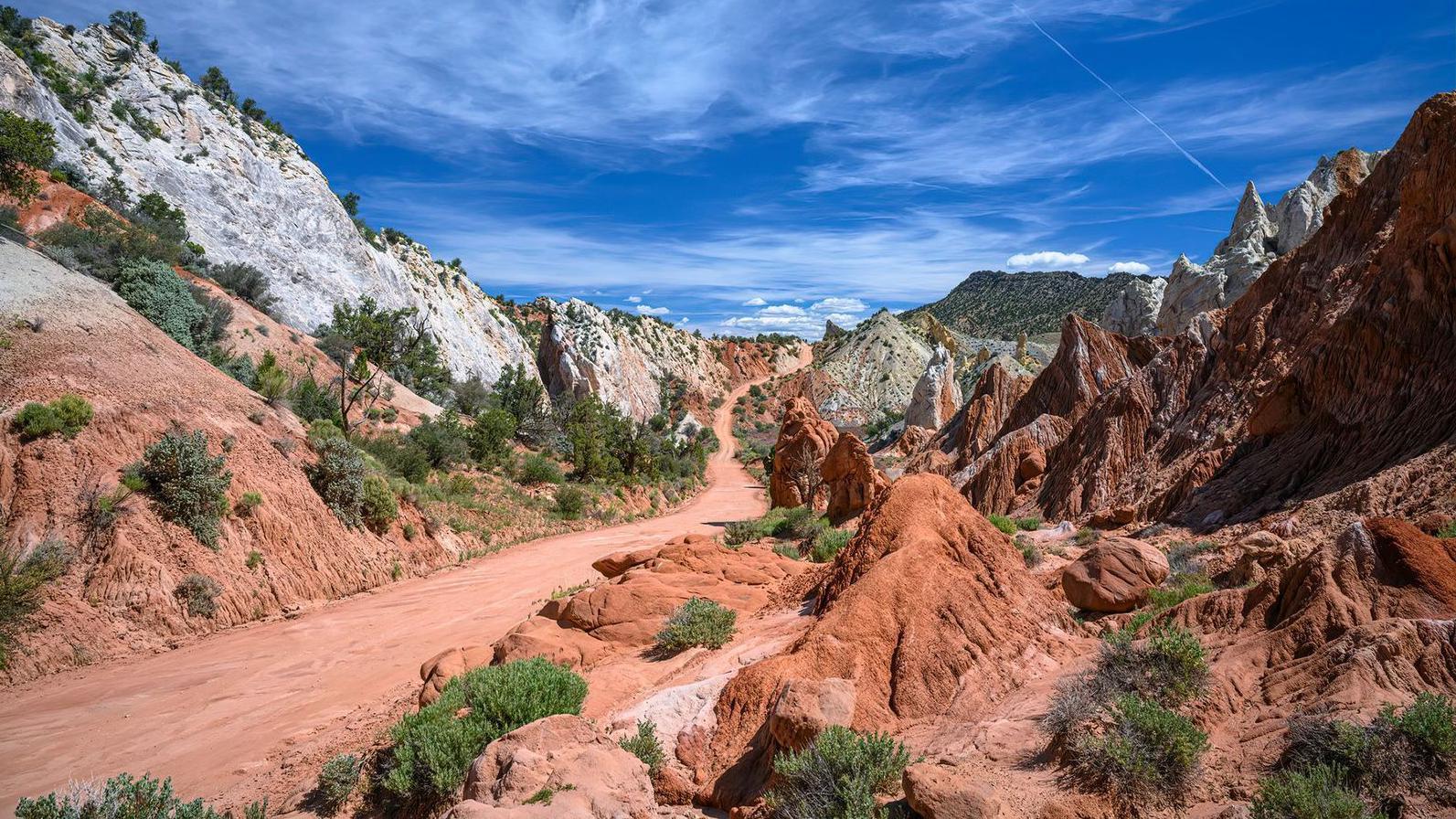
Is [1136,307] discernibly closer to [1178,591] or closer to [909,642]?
[1178,591]

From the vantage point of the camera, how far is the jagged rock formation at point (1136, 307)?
38188 mm

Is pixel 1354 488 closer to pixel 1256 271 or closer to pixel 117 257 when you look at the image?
pixel 1256 271

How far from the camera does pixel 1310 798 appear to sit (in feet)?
11.7

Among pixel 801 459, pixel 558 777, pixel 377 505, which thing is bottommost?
pixel 558 777

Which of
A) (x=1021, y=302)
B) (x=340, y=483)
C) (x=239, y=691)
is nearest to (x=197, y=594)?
(x=239, y=691)

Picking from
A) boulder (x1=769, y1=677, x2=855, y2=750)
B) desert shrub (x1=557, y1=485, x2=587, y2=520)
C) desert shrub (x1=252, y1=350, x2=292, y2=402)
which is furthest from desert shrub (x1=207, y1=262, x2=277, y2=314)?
boulder (x1=769, y1=677, x2=855, y2=750)

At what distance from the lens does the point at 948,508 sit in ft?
29.0

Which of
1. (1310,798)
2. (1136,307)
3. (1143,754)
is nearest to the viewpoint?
(1310,798)

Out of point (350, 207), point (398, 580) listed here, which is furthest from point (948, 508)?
point (350, 207)

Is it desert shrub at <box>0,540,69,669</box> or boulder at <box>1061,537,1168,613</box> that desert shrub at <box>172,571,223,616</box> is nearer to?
desert shrub at <box>0,540,69,669</box>

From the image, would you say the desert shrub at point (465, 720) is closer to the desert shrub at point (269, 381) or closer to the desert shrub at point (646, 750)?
the desert shrub at point (646, 750)

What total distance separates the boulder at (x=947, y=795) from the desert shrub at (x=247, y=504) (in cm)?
1421

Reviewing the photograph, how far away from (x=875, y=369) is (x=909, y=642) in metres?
63.4

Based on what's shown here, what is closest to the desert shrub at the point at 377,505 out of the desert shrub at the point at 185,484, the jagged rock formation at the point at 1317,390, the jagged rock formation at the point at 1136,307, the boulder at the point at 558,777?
the desert shrub at the point at 185,484
